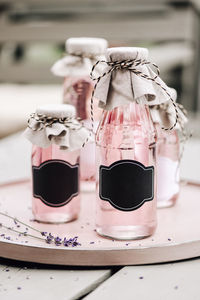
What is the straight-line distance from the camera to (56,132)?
81 centimetres

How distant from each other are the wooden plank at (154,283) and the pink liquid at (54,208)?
6.8 inches

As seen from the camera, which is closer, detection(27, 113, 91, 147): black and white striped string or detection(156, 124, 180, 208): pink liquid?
detection(27, 113, 91, 147): black and white striped string

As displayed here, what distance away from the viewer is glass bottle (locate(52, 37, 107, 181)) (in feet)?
3.25

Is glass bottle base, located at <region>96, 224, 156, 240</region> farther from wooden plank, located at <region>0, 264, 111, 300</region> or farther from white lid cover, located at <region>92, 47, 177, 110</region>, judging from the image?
white lid cover, located at <region>92, 47, 177, 110</region>

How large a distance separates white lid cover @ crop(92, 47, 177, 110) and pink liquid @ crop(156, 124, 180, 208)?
22 centimetres

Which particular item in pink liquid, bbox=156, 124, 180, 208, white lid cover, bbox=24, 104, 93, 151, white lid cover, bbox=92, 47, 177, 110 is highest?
white lid cover, bbox=92, 47, 177, 110

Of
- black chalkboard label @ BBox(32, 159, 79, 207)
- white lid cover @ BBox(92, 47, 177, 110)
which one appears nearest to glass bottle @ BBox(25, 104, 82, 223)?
black chalkboard label @ BBox(32, 159, 79, 207)

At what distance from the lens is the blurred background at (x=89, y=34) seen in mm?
3281

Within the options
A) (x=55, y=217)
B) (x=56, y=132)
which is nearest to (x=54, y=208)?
(x=55, y=217)

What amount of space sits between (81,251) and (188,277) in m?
0.14

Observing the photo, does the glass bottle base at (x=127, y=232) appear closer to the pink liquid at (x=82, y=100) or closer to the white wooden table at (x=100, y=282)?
the white wooden table at (x=100, y=282)

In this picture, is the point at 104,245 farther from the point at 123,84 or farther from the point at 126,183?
the point at 123,84

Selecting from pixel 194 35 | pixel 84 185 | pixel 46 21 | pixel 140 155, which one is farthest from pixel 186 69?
pixel 140 155

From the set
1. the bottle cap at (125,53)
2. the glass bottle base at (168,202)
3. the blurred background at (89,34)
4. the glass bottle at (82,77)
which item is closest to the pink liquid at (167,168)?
the glass bottle base at (168,202)
